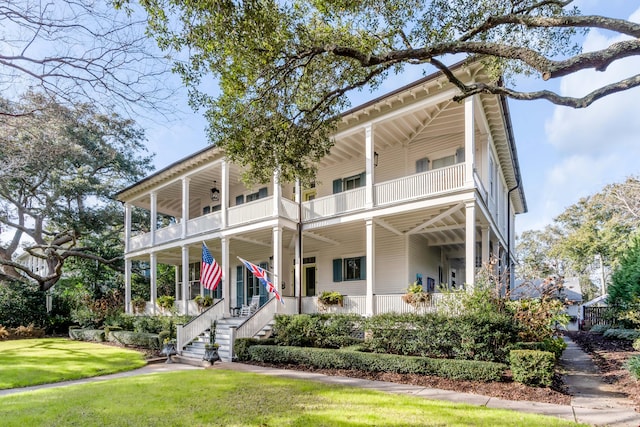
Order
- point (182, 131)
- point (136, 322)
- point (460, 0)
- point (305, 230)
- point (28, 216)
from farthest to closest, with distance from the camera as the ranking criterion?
point (28, 216)
point (136, 322)
point (305, 230)
point (460, 0)
point (182, 131)

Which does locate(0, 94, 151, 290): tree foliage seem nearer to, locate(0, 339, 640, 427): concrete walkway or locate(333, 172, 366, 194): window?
locate(333, 172, 366, 194): window

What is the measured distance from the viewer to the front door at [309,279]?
18.1 meters

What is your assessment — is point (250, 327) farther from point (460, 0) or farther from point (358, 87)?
point (460, 0)

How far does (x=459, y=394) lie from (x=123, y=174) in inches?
1157

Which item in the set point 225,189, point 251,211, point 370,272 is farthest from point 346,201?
point 225,189

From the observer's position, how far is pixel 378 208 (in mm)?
Result: 13406

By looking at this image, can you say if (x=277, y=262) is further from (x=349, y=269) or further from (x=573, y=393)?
(x=573, y=393)

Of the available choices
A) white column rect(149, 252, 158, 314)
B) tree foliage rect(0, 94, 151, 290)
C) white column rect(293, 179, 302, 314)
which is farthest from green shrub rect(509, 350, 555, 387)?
tree foliage rect(0, 94, 151, 290)

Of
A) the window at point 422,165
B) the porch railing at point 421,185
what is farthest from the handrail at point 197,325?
the window at point 422,165

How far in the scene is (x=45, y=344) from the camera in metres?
19.4

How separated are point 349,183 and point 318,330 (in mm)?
6985

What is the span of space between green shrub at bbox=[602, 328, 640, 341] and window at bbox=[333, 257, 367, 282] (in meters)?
9.53

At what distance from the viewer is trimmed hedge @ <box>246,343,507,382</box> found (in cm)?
869

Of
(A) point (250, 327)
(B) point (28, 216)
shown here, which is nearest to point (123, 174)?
(B) point (28, 216)
